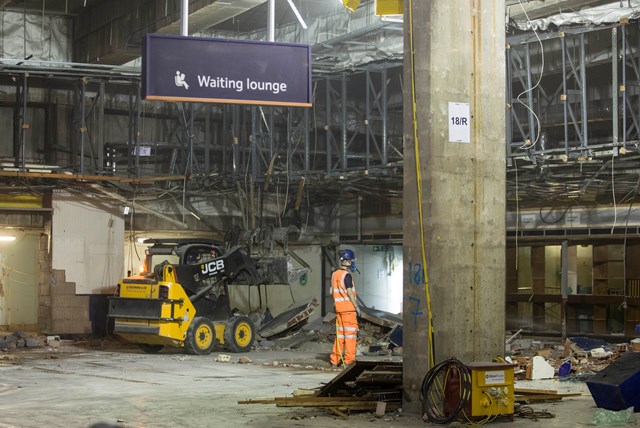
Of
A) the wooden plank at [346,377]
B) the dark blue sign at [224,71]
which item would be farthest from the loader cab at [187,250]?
the wooden plank at [346,377]

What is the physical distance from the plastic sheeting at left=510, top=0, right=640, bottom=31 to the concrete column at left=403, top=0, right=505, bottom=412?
7.38 meters

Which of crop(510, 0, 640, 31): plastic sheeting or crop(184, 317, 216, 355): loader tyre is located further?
crop(184, 317, 216, 355): loader tyre

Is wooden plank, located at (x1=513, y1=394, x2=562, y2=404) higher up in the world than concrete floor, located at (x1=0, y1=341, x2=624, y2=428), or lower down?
higher up

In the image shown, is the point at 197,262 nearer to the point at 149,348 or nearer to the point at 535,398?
the point at 149,348

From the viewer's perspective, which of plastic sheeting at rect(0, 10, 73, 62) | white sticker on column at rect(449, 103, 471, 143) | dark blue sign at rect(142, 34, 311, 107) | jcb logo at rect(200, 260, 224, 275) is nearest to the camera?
white sticker on column at rect(449, 103, 471, 143)

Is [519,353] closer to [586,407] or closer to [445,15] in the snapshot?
[586,407]

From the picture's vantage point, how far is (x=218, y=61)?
12.5 m

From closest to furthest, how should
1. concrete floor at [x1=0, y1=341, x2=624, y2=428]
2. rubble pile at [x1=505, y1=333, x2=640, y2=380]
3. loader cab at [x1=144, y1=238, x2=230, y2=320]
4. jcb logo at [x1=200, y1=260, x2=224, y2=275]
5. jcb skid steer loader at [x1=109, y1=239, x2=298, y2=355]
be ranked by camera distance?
concrete floor at [x1=0, y1=341, x2=624, y2=428], rubble pile at [x1=505, y1=333, x2=640, y2=380], jcb skid steer loader at [x1=109, y1=239, x2=298, y2=355], loader cab at [x1=144, y1=238, x2=230, y2=320], jcb logo at [x1=200, y1=260, x2=224, y2=275]

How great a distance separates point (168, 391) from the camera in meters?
13.9

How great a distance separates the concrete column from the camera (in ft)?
37.6

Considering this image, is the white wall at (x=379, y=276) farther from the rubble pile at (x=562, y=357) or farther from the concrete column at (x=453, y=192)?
the concrete column at (x=453, y=192)

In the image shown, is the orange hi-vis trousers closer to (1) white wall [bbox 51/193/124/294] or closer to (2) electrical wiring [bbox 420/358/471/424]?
(2) electrical wiring [bbox 420/358/471/424]

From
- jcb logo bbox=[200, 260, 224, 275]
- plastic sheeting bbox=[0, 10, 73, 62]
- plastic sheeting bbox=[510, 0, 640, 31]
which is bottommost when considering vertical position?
jcb logo bbox=[200, 260, 224, 275]

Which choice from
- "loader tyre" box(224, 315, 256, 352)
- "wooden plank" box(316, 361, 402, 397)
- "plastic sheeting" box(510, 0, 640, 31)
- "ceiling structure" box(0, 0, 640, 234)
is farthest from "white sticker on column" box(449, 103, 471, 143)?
"loader tyre" box(224, 315, 256, 352)
